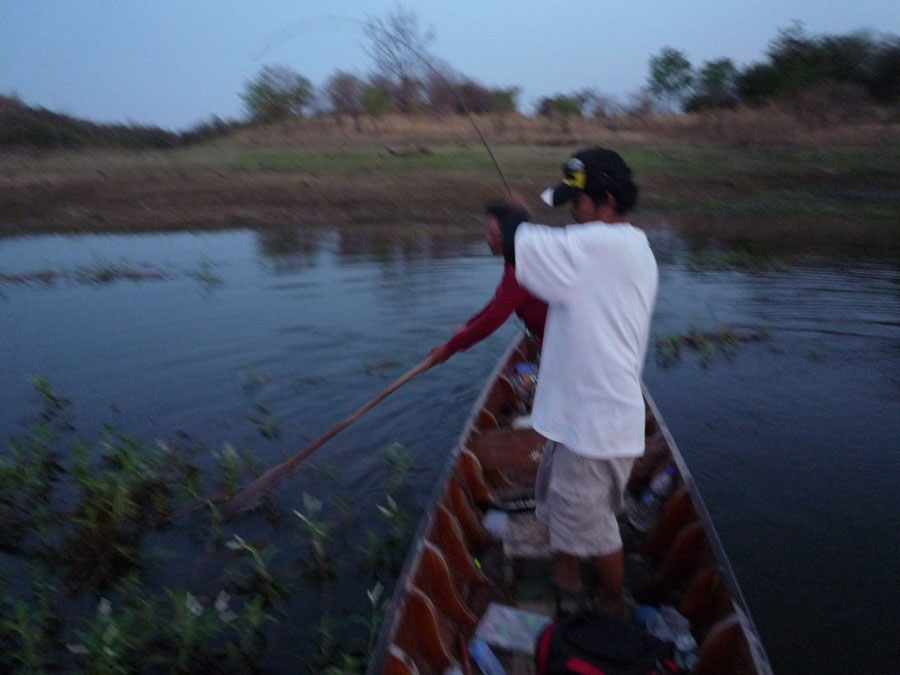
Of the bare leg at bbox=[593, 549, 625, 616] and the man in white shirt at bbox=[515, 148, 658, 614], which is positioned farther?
the bare leg at bbox=[593, 549, 625, 616]

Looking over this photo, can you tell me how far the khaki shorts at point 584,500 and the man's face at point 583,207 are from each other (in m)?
0.83

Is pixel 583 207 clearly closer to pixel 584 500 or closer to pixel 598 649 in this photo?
pixel 584 500

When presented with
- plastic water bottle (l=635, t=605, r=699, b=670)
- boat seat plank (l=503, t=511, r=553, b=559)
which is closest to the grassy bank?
boat seat plank (l=503, t=511, r=553, b=559)

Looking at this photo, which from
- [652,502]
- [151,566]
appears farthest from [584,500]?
[151,566]

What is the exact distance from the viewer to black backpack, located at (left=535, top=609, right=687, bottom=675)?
235 centimetres

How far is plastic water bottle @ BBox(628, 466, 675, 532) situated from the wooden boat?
5 centimetres

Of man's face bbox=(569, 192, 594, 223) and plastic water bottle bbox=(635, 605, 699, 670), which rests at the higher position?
man's face bbox=(569, 192, 594, 223)

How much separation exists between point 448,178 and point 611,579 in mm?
15125

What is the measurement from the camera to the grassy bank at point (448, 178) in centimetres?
1488

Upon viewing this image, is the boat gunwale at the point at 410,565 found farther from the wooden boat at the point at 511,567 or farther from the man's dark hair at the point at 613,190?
the man's dark hair at the point at 613,190

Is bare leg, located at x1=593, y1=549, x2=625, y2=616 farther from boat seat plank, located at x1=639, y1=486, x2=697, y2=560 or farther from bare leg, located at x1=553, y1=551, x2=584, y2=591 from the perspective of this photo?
boat seat plank, located at x1=639, y1=486, x2=697, y2=560

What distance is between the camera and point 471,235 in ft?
45.3

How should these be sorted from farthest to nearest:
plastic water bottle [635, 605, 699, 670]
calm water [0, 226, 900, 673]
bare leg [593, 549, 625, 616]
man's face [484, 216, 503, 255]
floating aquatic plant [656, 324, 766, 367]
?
floating aquatic plant [656, 324, 766, 367]
calm water [0, 226, 900, 673]
bare leg [593, 549, 625, 616]
plastic water bottle [635, 605, 699, 670]
man's face [484, 216, 503, 255]

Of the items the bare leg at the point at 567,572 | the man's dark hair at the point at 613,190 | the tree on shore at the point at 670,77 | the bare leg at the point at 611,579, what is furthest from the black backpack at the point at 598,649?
the tree on shore at the point at 670,77
